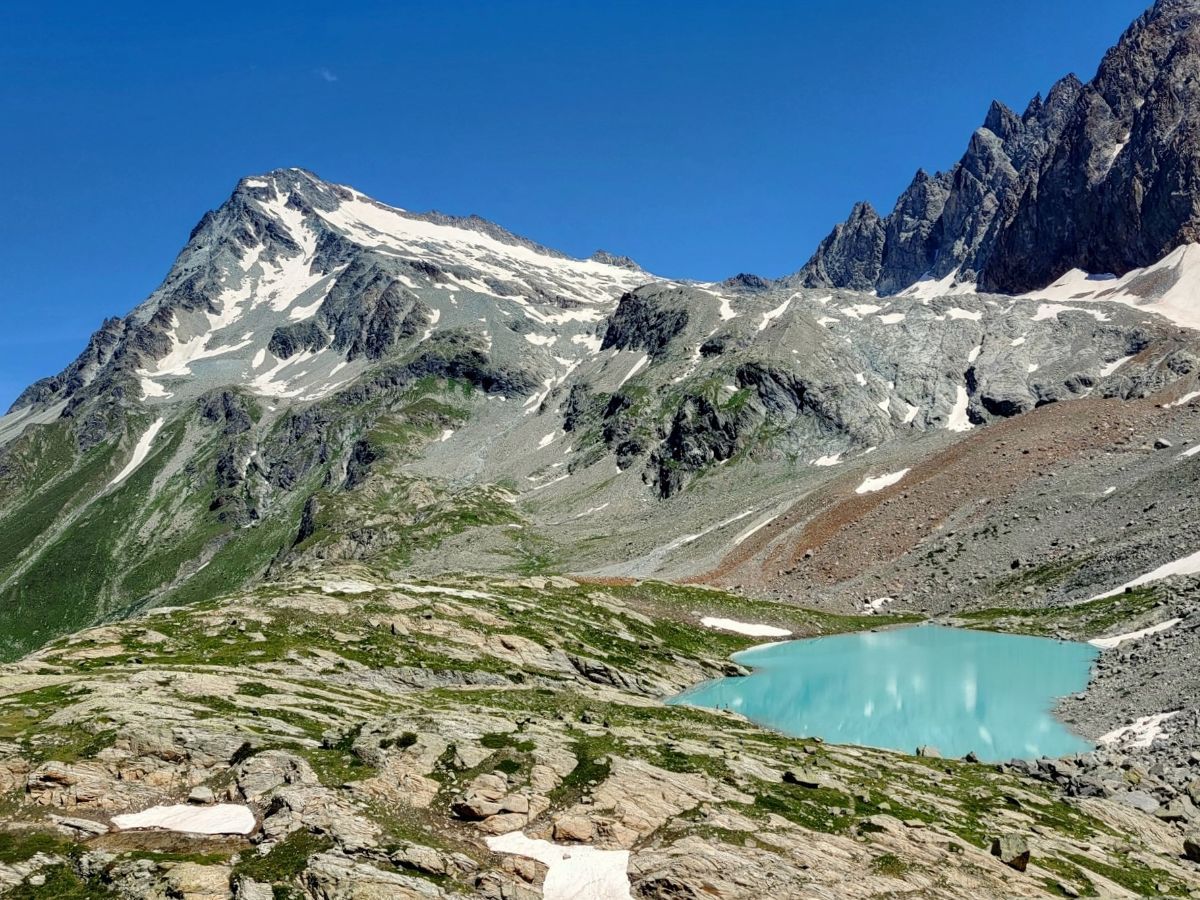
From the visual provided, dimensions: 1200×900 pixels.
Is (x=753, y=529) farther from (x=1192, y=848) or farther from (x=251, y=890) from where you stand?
(x=251, y=890)

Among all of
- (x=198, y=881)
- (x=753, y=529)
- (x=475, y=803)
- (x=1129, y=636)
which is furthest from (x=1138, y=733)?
(x=753, y=529)

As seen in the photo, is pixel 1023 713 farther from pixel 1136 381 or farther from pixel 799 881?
pixel 1136 381

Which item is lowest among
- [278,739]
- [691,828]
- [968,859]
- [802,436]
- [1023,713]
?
[1023,713]

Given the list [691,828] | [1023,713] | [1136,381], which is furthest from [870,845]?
[1136,381]

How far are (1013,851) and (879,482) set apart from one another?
4180 inches

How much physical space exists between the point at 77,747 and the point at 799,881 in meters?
22.3

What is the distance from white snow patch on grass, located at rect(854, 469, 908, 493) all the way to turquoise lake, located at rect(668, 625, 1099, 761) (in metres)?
50.5

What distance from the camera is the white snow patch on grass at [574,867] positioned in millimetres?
20469

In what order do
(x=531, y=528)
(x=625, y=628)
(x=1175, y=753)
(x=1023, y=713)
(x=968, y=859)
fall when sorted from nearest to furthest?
(x=968, y=859) → (x=1175, y=753) → (x=1023, y=713) → (x=625, y=628) → (x=531, y=528)

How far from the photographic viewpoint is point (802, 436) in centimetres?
17675

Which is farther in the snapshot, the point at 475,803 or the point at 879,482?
the point at 879,482

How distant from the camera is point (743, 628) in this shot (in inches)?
3147

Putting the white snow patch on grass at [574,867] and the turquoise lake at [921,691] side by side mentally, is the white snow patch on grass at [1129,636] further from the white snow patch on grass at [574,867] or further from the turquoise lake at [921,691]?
the white snow patch on grass at [574,867]

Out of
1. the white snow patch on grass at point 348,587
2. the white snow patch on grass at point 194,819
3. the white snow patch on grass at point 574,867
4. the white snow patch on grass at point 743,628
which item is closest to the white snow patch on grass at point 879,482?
the white snow patch on grass at point 743,628
